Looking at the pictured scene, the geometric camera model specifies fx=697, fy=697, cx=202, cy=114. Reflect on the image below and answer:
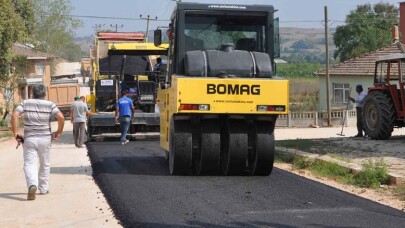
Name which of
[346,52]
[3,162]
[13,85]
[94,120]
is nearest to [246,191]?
[3,162]

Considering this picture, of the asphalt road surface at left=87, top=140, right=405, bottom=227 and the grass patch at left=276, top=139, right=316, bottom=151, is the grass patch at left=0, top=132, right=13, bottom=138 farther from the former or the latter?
the asphalt road surface at left=87, top=140, right=405, bottom=227

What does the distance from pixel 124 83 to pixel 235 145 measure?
12.8 m

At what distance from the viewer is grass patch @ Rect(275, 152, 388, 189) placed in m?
10.9

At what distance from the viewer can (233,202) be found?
9.24 m

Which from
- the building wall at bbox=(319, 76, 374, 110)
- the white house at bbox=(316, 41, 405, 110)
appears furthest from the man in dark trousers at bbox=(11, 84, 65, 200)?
the building wall at bbox=(319, 76, 374, 110)

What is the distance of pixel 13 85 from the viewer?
35.7 m

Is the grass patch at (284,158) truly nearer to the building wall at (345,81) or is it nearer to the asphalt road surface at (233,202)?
the asphalt road surface at (233,202)

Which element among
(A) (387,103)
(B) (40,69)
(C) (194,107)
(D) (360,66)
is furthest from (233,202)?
(B) (40,69)

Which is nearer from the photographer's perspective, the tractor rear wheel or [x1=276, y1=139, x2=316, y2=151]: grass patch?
[x1=276, y1=139, x2=316, y2=151]: grass patch

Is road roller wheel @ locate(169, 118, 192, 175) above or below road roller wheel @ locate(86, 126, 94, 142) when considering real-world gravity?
above

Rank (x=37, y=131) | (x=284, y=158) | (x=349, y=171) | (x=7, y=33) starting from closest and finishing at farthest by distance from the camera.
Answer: (x=37, y=131)
(x=349, y=171)
(x=284, y=158)
(x=7, y=33)

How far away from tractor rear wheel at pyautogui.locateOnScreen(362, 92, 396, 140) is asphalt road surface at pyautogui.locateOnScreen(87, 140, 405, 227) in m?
5.17

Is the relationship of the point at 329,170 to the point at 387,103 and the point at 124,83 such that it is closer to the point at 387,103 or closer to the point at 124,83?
the point at 387,103

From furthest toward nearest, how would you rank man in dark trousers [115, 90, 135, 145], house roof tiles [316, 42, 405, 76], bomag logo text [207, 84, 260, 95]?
house roof tiles [316, 42, 405, 76] < man in dark trousers [115, 90, 135, 145] < bomag logo text [207, 84, 260, 95]
